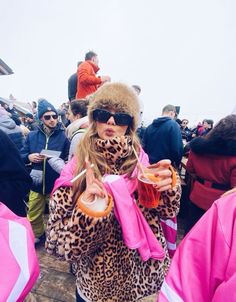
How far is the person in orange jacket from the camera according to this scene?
3787mm

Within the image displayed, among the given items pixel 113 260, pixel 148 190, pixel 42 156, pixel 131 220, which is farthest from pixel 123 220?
pixel 42 156

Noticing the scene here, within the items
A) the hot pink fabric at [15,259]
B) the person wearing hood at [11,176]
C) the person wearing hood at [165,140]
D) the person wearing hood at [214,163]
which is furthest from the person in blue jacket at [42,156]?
the hot pink fabric at [15,259]

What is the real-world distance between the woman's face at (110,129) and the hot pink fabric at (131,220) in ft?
0.98

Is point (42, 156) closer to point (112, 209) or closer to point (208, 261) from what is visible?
point (112, 209)

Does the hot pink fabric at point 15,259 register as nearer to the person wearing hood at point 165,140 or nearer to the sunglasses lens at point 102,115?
the sunglasses lens at point 102,115

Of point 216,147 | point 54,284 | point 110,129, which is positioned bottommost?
point 54,284

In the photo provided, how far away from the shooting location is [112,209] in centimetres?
129

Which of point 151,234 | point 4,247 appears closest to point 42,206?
point 151,234

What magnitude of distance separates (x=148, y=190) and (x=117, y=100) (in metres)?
0.63

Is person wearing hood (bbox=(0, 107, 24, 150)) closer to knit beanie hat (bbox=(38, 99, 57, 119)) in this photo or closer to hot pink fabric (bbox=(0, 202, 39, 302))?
knit beanie hat (bbox=(38, 99, 57, 119))

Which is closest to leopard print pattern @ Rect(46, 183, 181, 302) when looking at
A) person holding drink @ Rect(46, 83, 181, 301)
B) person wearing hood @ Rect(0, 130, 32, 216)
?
person holding drink @ Rect(46, 83, 181, 301)

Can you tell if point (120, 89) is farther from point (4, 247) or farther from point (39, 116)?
point (39, 116)

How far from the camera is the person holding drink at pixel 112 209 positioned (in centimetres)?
120

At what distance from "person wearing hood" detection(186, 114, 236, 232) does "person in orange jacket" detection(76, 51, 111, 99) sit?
74.5 inches
